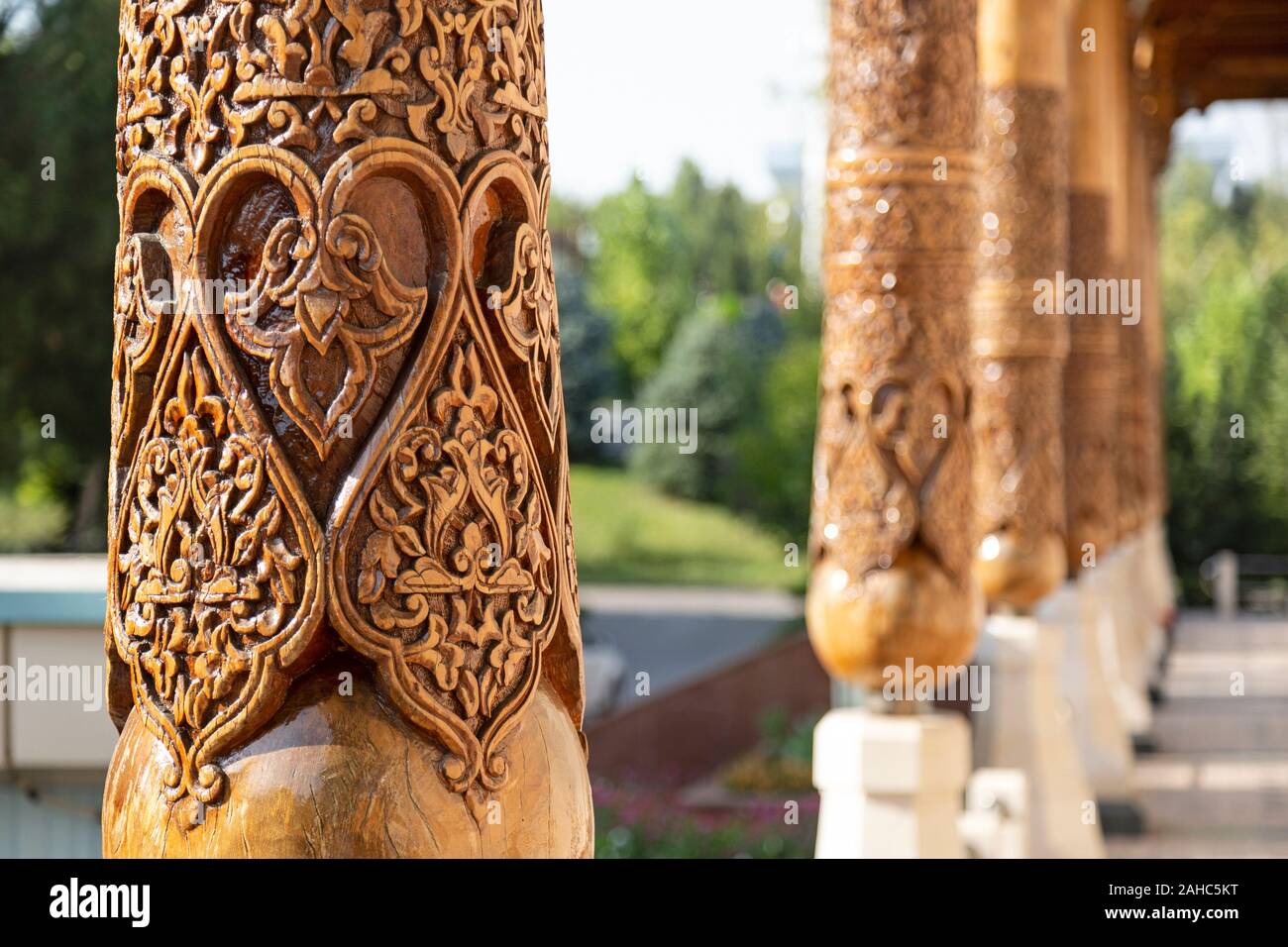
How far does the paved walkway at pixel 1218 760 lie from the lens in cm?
974

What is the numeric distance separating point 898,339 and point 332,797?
3981mm

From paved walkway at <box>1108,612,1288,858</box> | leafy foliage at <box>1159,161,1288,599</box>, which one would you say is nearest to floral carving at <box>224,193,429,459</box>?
paved walkway at <box>1108,612,1288,858</box>

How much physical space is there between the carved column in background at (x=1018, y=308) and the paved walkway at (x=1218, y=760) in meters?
2.01

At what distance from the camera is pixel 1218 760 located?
12539 mm

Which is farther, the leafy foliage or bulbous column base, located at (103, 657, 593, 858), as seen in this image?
the leafy foliage

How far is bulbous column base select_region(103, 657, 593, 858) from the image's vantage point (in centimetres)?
162

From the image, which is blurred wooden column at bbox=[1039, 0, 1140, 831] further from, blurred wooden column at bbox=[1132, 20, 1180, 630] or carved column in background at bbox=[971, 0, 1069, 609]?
blurred wooden column at bbox=[1132, 20, 1180, 630]

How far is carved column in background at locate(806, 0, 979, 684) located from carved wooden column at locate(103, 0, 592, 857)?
370 cm

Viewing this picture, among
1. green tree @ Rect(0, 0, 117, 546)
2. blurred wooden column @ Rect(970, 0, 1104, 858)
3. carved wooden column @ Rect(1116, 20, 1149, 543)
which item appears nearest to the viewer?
blurred wooden column @ Rect(970, 0, 1104, 858)

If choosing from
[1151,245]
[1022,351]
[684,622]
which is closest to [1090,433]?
[1022,351]

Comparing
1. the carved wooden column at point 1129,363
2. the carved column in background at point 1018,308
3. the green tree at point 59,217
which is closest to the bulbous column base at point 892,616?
the carved column in background at point 1018,308

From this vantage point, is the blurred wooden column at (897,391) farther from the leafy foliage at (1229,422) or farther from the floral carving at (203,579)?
the leafy foliage at (1229,422)
